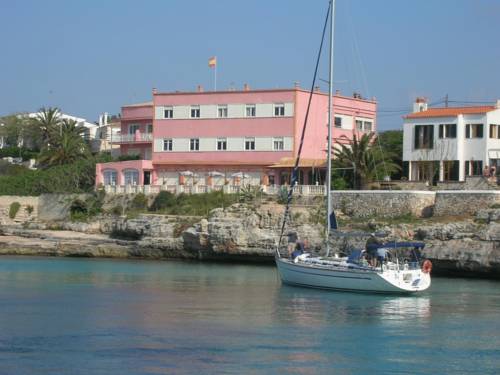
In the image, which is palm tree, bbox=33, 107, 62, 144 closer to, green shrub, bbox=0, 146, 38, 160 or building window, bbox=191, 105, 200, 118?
green shrub, bbox=0, 146, 38, 160

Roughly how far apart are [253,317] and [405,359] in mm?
8291

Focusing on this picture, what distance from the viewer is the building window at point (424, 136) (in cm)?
6450

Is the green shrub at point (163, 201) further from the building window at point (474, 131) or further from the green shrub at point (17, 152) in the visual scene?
the green shrub at point (17, 152)

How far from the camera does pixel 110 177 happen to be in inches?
2987

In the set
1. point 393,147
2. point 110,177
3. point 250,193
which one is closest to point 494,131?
point 393,147

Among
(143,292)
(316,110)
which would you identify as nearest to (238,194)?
(316,110)

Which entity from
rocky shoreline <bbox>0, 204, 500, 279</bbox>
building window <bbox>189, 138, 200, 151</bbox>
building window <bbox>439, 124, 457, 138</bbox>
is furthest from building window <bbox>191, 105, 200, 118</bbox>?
building window <bbox>439, 124, 457, 138</bbox>

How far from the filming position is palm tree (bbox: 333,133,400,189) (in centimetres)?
6431

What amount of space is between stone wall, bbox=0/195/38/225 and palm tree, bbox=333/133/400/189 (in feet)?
79.2

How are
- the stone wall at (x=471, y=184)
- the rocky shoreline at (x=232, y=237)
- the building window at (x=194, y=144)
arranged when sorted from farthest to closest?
the building window at (x=194, y=144)
the stone wall at (x=471, y=184)
the rocky shoreline at (x=232, y=237)

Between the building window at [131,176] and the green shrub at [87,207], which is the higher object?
the building window at [131,176]

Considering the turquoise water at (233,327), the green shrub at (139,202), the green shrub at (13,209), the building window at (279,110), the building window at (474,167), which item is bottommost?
the turquoise water at (233,327)

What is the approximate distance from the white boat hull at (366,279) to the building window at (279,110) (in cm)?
2832

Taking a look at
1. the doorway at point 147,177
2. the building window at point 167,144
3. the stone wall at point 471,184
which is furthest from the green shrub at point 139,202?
the stone wall at point 471,184
